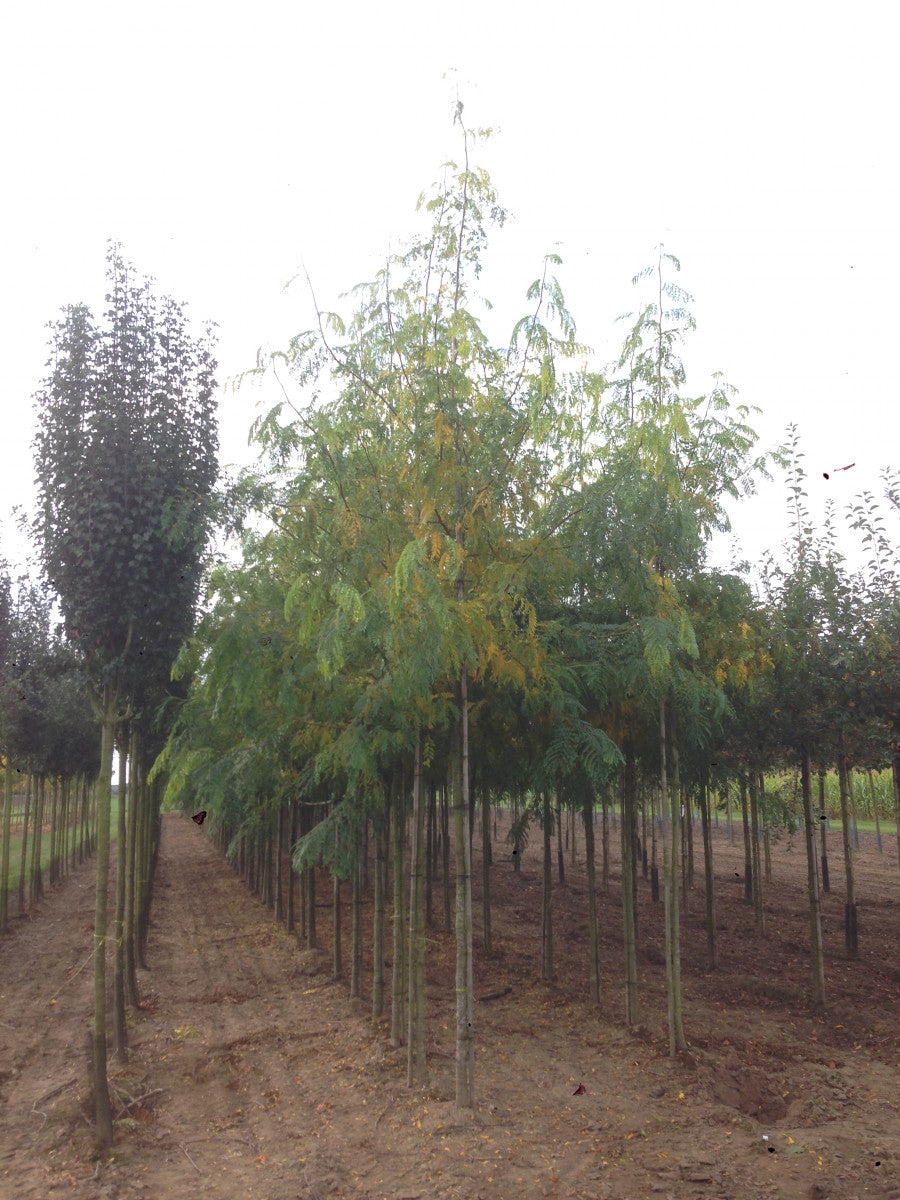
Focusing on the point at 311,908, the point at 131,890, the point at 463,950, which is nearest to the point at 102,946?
the point at 463,950

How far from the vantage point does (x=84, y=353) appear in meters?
7.24

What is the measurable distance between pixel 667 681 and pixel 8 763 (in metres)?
12.7

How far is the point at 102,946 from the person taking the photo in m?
6.53

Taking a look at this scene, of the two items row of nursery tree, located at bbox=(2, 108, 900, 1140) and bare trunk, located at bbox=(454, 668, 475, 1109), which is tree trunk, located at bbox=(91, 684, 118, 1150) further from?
bare trunk, located at bbox=(454, 668, 475, 1109)

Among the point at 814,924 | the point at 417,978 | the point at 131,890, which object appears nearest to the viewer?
the point at 417,978

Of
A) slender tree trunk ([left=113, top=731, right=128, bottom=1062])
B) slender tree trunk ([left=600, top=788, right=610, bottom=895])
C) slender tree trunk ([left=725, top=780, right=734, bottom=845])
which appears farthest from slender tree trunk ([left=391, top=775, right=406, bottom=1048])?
slender tree trunk ([left=725, top=780, right=734, bottom=845])

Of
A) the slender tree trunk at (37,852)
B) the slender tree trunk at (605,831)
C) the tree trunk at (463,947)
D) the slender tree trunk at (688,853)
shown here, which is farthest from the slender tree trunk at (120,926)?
the slender tree trunk at (37,852)

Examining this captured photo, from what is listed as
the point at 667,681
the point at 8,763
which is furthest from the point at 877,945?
the point at 8,763

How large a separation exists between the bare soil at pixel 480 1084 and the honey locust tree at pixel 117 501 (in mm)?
1220

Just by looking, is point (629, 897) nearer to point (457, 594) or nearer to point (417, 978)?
point (417, 978)

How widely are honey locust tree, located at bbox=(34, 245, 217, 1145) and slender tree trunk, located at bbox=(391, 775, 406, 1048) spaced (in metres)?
2.48

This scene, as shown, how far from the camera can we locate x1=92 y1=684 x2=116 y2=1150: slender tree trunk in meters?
6.08

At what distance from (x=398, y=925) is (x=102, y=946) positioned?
260 centimetres

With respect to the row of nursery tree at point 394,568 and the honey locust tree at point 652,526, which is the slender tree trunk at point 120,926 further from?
the honey locust tree at point 652,526
